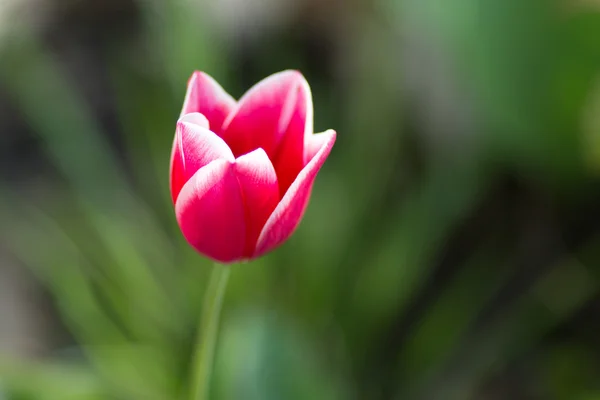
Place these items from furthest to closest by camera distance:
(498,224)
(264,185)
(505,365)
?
(498,224)
(505,365)
(264,185)

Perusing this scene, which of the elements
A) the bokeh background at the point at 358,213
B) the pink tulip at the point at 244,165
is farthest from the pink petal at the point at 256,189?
the bokeh background at the point at 358,213

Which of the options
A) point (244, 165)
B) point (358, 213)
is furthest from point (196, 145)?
point (358, 213)

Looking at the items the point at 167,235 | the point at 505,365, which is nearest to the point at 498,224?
the point at 505,365

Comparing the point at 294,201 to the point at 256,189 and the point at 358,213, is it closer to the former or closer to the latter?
the point at 256,189

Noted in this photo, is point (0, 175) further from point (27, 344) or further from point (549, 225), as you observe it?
point (549, 225)

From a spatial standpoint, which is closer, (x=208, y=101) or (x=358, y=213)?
(x=208, y=101)

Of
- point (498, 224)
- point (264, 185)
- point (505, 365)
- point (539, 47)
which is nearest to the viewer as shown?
point (264, 185)
